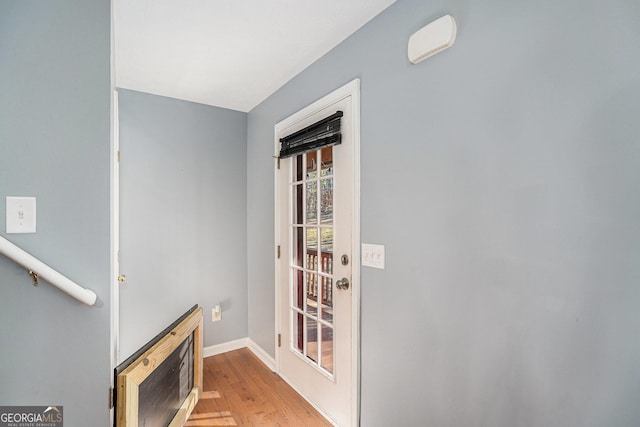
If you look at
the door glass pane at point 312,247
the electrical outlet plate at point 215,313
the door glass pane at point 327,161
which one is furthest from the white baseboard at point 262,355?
the door glass pane at point 327,161

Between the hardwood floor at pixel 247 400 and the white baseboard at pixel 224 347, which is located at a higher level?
the white baseboard at pixel 224 347

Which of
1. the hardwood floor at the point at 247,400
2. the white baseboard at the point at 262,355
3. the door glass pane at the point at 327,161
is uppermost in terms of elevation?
the door glass pane at the point at 327,161

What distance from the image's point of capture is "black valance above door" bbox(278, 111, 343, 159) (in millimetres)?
1910

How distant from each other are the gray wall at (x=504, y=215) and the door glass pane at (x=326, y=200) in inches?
13.4

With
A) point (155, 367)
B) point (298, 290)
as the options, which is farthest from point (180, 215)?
point (155, 367)

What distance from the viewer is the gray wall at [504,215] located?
88cm

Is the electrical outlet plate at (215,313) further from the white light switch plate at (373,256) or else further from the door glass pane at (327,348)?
the white light switch plate at (373,256)

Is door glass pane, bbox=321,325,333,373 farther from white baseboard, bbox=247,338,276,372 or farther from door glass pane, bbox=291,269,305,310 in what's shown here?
white baseboard, bbox=247,338,276,372

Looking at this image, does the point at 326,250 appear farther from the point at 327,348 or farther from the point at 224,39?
the point at 224,39

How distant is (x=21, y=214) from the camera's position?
3.63 ft

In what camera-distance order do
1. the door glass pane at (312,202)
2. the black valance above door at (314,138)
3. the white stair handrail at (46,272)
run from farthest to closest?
the door glass pane at (312,202)
the black valance above door at (314,138)
the white stair handrail at (46,272)

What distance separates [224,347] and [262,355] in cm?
44

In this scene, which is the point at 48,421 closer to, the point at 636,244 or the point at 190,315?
the point at 190,315

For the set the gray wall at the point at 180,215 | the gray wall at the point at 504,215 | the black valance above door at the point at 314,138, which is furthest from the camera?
the gray wall at the point at 180,215
